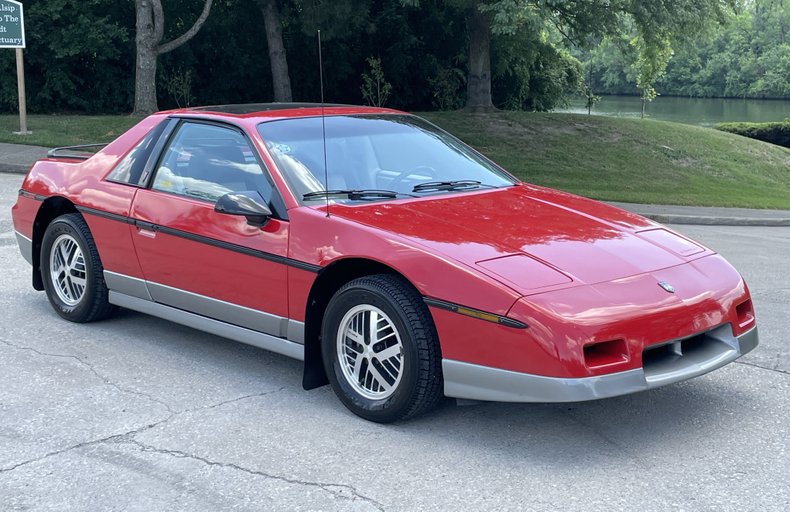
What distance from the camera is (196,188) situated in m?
5.55

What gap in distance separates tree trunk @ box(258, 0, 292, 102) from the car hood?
20.4 meters

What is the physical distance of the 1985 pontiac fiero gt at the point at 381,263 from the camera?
13.7ft

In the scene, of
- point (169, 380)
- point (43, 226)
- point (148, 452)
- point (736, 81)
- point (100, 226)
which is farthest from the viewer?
point (736, 81)

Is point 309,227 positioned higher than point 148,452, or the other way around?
point 309,227

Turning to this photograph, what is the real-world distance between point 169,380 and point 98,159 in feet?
6.00

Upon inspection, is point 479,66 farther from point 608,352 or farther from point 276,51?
point 608,352

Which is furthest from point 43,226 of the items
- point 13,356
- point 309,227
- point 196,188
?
point 309,227

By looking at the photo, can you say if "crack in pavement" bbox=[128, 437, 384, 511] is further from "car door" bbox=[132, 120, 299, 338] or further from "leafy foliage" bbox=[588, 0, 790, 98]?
"leafy foliage" bbox=[588, 0, 790, 98]

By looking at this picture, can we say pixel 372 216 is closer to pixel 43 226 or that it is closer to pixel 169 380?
pixel 169 380

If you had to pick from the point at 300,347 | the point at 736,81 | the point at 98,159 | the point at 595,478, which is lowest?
the point at 595,478

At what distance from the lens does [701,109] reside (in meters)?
64.9

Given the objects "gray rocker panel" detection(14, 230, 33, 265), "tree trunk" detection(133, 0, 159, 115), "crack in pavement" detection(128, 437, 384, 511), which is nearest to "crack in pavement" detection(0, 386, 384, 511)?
"crack in pavement" detection(128, 437, 384, 511)

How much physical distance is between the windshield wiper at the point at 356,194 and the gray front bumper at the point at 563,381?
122cm

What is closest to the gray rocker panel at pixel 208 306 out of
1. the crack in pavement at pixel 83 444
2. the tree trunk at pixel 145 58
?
the crack in pavement at pixel 83 444
